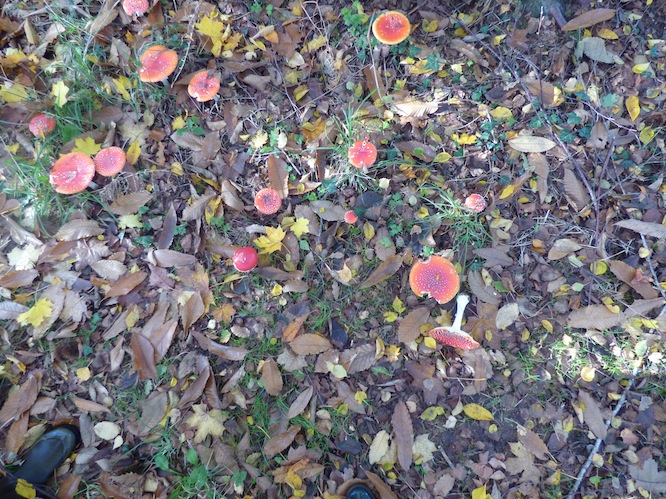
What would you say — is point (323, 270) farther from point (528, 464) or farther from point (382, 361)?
point (528, 464)

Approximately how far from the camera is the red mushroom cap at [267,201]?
8.62ft

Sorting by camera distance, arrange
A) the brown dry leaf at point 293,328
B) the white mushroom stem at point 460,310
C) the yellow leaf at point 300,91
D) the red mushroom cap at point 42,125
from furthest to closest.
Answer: the yellow leaf at point 300,91 → the red mushroom cap at point 42,125 → the brown dry leaf at point 293,328 → the white mushroom stem at point 460,310

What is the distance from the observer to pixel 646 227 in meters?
2.63

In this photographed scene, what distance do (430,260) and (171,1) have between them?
258 cm

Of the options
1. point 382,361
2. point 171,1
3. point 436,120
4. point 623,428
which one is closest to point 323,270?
point 382,361

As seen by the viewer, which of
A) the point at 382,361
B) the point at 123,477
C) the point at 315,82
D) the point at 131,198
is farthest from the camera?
the point at 315,82

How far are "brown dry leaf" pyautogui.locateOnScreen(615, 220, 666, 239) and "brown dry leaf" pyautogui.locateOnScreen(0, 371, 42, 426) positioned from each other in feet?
12.2

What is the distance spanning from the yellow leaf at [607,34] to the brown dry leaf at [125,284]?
3.48m

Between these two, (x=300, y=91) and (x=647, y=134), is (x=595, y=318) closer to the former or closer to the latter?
(x=647, y=134)

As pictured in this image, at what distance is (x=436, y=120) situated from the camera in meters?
2.87

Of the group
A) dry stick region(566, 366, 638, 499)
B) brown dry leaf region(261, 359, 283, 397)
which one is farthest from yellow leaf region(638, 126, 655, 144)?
brown dry leaf region(261, 359, 283, 397)

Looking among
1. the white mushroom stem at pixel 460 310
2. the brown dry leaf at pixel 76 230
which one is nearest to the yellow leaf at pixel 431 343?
the white mushroom stem at pixel 460 310

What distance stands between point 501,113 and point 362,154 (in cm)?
101

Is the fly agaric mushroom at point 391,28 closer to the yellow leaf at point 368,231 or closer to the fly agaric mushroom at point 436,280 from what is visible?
the yellow leaf at point 368,231
